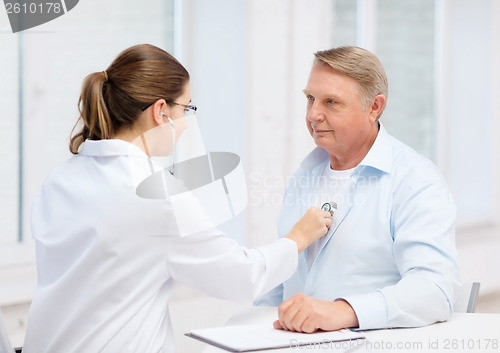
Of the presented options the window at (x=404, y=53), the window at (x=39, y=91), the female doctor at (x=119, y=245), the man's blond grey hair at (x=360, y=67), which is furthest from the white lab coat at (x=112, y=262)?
the window at (x=404, y=53)

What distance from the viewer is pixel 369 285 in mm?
1722

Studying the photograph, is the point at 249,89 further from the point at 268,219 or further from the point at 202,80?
the point at 268,219

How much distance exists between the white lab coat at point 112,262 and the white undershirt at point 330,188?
433 millimetres

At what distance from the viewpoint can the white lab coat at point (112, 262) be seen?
135 centimetres

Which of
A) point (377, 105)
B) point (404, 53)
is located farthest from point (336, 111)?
point (404, 53)

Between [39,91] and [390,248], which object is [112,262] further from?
[39,91]

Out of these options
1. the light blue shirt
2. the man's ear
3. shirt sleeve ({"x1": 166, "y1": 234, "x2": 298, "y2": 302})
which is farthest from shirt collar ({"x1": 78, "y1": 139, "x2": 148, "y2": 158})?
the man's ear

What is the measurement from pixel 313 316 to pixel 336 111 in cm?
65

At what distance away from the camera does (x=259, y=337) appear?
1408 mm

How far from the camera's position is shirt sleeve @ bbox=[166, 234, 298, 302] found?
139 centimetres

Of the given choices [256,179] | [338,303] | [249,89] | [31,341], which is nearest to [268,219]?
[256,179]

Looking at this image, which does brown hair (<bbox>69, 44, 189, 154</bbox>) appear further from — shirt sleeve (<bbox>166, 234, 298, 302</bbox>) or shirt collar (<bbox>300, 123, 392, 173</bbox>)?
shirt collar (<bbox>300, 123, 392, 173</bbox>)

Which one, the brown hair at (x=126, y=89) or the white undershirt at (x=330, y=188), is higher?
the brown hair at (x=126, y=89)

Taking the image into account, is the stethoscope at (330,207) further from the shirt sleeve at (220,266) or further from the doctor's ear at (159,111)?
the doctor's ear at (159,111)
